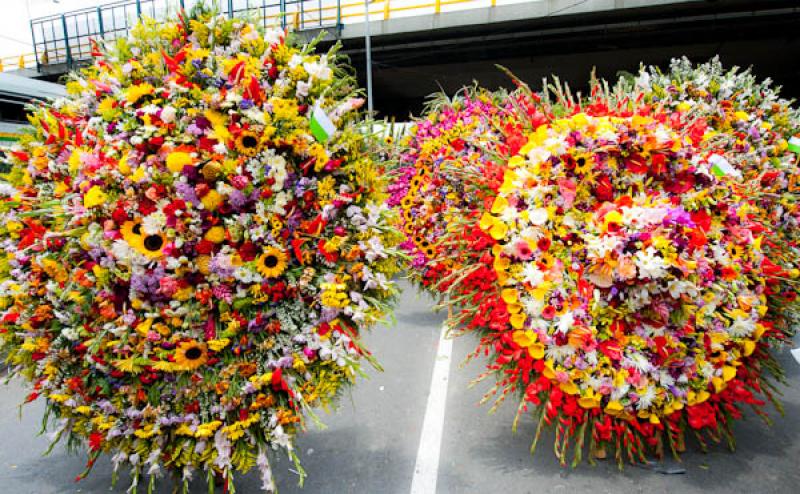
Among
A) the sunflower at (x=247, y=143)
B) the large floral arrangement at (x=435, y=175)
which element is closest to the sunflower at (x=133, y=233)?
the sunflower at (x=247, y=143)

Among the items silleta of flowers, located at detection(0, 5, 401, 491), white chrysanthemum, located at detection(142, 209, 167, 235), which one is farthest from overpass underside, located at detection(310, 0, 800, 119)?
white chrysanthemum, located at detection(142, 209, 167, 235)

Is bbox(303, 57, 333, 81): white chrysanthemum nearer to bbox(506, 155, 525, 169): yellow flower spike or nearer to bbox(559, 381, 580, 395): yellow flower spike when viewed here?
bbox(506, 155, 525, 169): yellow flower spike

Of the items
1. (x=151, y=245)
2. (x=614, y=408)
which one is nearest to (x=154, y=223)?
(x=151, y=245)

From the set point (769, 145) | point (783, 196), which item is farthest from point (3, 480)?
point (769, 145)

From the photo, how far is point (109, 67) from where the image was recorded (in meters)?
2.85

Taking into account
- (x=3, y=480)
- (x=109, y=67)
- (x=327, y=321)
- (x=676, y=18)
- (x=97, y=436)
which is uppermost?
(x=676, y=18)

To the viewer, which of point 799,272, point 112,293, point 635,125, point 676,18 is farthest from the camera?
point 676,18

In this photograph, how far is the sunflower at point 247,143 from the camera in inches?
101

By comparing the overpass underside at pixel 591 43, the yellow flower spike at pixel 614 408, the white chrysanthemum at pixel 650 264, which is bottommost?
the yellow flower spike at pixel 614 408

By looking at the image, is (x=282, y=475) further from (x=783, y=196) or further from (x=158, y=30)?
(x=783, y=196)

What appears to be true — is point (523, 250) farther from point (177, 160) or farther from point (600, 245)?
point (177, 160)

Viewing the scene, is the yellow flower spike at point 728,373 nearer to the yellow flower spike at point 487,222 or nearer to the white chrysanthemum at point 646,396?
the white chrysanthemum at point 646,396

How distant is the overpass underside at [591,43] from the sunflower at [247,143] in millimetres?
15826

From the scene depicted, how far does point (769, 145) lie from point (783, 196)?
88 cm
